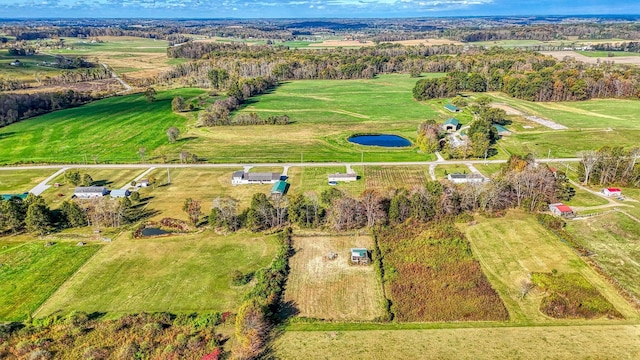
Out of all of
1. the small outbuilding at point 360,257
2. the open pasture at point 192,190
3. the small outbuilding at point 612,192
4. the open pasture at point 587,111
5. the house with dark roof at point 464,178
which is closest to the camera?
the small outbuilding at point 360,257

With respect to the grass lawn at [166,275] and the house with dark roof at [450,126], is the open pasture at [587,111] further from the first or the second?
the grass lawn at [166,275]

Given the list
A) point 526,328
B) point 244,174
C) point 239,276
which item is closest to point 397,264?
point 526,328

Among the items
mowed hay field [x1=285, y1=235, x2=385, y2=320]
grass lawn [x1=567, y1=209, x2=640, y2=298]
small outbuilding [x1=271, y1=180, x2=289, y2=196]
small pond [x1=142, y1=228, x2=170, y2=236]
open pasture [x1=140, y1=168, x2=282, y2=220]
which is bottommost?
mowed hay field [x1=285, y1=235, x2=385, y2=320]

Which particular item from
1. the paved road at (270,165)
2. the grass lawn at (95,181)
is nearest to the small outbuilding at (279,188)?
the paved road at (270,165)

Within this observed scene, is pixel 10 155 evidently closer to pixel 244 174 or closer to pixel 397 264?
pixel 244 174

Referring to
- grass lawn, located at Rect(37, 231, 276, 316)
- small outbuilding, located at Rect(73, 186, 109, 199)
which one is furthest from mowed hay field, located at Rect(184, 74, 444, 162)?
grass lawn, located at Rect(37, 231, 276, 316)

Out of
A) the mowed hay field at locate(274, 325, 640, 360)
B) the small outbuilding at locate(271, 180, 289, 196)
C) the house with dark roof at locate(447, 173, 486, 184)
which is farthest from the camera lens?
the house with dark roof at locate(447, 173, 486, 184)

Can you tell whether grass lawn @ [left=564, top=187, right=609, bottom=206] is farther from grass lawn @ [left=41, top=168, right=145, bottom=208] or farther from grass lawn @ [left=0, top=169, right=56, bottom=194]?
grass lawn @ [left=0, top=169, right=56, bottom=194]
